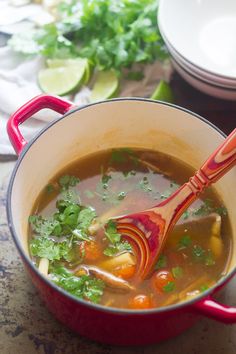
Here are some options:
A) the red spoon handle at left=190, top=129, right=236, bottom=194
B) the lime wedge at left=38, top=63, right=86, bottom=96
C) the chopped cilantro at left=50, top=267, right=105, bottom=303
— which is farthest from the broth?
the lime wedge at left=38, top=63, right=86, bottom=96

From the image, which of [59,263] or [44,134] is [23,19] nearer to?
[44,134]

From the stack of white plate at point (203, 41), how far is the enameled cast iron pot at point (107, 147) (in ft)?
0.61

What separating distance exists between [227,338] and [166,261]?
0.18 metres

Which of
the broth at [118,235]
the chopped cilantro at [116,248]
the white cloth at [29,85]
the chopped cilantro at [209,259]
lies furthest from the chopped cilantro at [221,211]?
the white cloth at [29,85]

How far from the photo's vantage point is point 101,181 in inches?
47.7

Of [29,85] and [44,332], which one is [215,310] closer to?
[44,332]

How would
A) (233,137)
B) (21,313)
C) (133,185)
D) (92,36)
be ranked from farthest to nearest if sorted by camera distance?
(92,36)
(133,185)
(21,313)
(233,137)

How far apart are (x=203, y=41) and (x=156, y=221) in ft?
2.01

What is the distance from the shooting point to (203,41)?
1.50 metres

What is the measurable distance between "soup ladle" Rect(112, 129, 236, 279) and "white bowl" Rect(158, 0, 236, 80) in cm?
40

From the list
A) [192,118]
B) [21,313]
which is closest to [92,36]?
[192,118]

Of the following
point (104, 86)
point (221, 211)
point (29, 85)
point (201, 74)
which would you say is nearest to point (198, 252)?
point (221, 211)

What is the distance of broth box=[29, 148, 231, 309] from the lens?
103 cm

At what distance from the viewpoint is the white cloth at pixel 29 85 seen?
1401 mm
